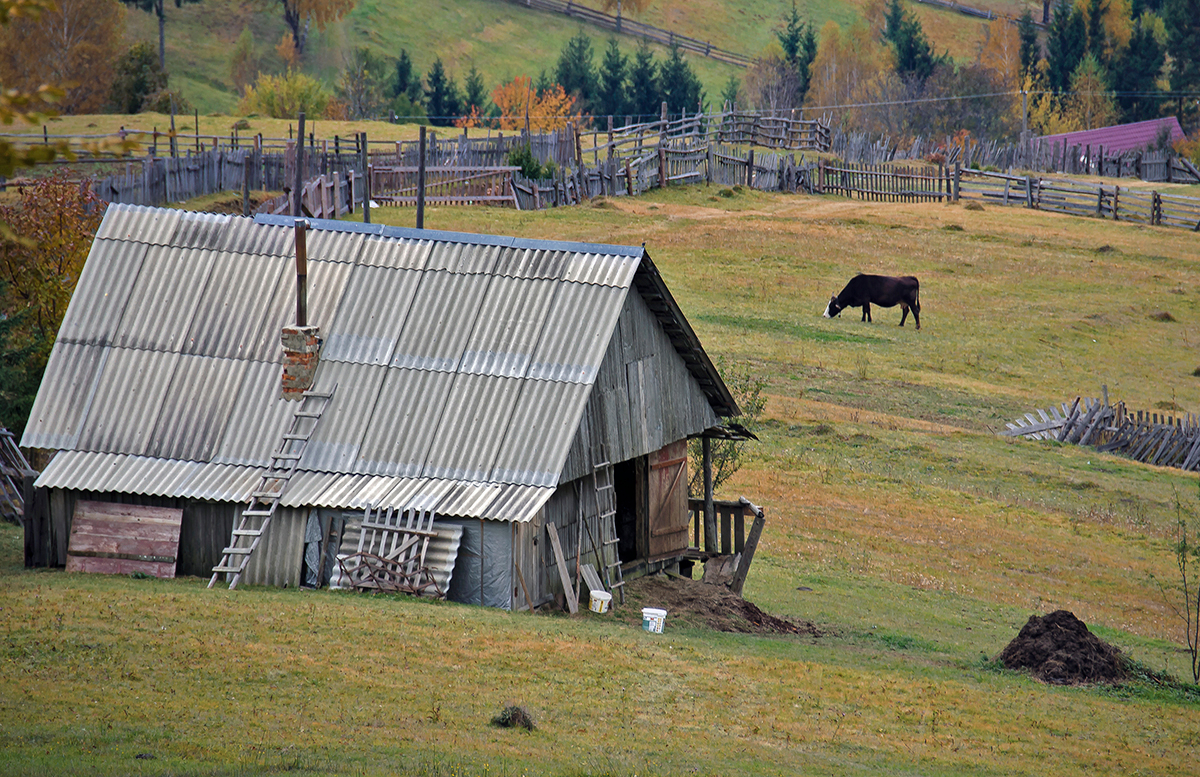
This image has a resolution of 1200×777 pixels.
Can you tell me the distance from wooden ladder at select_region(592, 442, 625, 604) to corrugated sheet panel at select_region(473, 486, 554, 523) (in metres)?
1.61

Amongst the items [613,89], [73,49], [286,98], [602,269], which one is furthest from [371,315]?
[613,89]

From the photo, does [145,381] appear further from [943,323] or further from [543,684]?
[943,323]

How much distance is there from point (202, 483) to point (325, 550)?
1995mm

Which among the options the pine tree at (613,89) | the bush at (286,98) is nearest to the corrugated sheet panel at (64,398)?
the bush at (286,98)

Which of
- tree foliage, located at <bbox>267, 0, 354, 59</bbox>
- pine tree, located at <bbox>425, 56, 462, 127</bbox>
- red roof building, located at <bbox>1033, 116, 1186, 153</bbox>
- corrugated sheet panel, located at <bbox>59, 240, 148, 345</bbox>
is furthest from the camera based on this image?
tree foliage, located at <bbox>267, 0, 354, 59</bbox>

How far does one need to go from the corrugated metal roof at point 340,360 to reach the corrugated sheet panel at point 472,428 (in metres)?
0.03

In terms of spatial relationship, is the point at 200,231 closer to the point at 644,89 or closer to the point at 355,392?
the point at 355,392

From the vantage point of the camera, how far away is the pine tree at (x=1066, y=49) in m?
120

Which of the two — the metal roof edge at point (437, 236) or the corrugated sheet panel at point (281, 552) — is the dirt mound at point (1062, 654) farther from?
the corrugated sheet panel at point (281, 552)

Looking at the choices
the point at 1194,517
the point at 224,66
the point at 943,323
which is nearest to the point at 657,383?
the point at 1194,517

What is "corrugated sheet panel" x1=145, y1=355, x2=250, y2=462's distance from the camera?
18.6 metres

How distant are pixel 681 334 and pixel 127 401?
8.46m

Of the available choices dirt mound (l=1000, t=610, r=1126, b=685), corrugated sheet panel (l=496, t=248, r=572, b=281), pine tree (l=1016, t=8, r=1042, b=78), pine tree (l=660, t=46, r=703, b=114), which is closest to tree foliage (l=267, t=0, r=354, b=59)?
pine tree (l=660, t=46, r=703, b=114)

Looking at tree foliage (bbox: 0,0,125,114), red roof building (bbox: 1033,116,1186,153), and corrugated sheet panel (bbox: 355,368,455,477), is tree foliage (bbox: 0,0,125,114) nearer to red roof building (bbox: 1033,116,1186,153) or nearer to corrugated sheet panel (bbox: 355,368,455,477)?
red roof building (bbox: 1033,116,1186,153)
